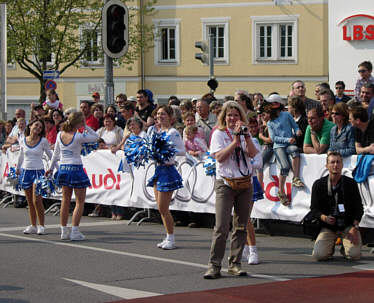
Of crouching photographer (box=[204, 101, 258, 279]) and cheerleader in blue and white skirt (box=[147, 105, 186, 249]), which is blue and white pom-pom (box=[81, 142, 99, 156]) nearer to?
Result: cheerleader in blue and white skirt (box=[147, 105, 186, 249])

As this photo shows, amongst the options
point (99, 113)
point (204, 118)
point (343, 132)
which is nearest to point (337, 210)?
point (343, 132)

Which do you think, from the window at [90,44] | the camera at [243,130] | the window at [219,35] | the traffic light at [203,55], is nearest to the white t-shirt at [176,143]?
the camera at [243,130]

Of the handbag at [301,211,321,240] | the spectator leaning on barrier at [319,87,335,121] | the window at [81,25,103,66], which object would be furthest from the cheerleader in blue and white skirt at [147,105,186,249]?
the window at [81,25,103,66]

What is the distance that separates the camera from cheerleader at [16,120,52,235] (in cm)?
1378

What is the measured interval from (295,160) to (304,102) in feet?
5.71

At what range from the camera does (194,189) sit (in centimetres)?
1449

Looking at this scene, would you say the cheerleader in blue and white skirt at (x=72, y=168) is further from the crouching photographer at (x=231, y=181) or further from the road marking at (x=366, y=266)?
the road marking at (x=366, y=266)

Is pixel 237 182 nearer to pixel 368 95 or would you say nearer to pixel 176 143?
pixel 176 143

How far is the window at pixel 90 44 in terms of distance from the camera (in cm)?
4153

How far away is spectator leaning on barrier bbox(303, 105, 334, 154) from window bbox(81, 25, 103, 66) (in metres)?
29.4

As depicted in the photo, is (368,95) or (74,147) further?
(368,95)

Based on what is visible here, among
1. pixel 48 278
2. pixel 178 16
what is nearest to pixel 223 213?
pixel 48 278

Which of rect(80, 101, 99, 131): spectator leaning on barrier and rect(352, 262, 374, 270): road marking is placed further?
rect(80, 101, 99, 131): spectator leaning on barrier

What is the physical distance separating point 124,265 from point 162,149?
2247 millimetres
